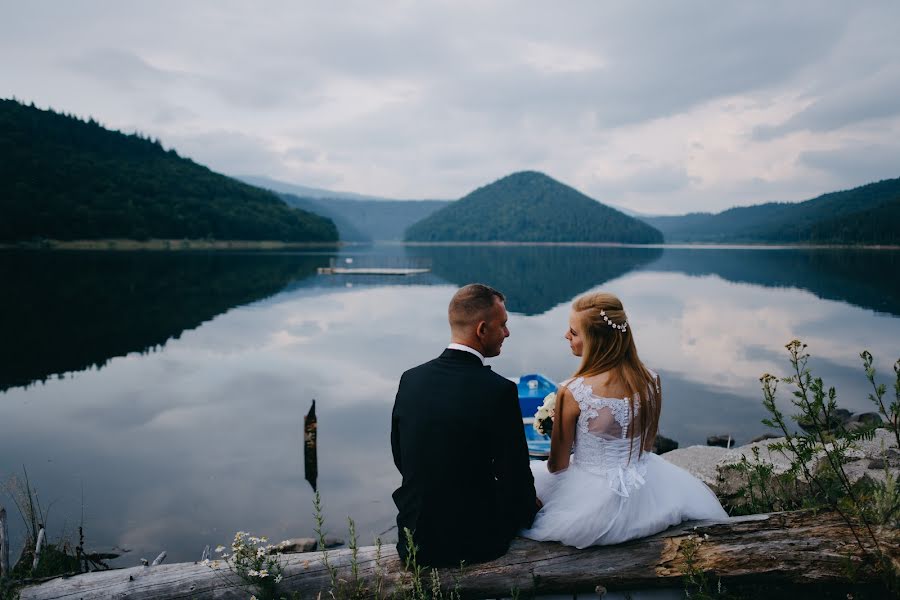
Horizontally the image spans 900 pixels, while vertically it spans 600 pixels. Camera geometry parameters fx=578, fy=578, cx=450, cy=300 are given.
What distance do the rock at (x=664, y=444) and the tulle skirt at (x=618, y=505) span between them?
28.6ft

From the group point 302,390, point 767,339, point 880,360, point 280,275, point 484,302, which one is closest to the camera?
point 484,302

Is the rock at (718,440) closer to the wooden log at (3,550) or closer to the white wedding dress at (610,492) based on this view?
the white wedding dress at (610,492)

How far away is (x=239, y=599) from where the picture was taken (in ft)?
12.6

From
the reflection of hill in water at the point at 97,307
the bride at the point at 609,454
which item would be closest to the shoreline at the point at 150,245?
the reflection of hill in water at the point at 97,307

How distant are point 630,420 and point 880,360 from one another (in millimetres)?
24832

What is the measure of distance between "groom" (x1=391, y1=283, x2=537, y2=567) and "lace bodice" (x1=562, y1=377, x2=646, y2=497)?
51 centimetres

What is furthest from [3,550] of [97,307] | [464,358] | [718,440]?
[97,307]

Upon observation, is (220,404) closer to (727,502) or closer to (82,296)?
(727,502)

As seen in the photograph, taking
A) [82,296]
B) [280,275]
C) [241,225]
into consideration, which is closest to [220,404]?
[82,296]

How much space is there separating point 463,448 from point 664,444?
33.9ft

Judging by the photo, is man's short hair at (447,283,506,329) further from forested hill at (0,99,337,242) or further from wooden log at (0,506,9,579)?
Answer: forested hill at (0,99,337,242)

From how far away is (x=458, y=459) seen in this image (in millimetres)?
3441

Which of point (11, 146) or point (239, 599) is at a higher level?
point (11, 146)

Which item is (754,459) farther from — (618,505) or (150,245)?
(150,245)
